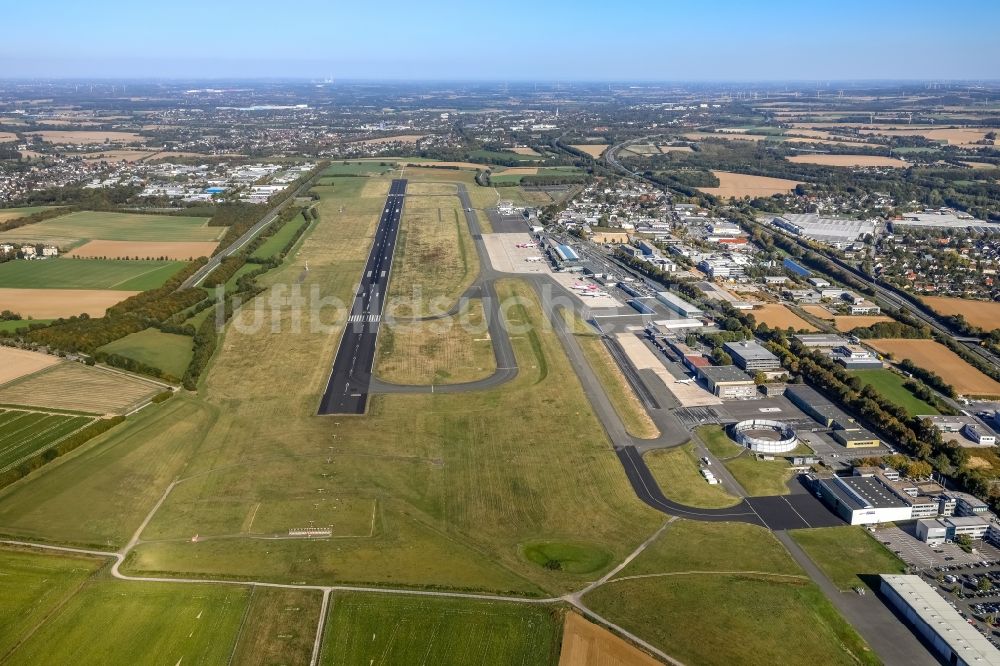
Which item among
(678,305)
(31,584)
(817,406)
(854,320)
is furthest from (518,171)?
(31,584)

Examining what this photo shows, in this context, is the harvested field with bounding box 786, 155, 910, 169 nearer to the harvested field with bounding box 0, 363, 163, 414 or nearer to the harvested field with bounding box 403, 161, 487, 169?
the harvested field with bounding box 403, 161, 487, 169

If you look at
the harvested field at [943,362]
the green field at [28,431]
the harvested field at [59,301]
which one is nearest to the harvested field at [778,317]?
the harvested field at [943,362]

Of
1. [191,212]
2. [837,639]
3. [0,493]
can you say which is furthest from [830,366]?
[191,212]

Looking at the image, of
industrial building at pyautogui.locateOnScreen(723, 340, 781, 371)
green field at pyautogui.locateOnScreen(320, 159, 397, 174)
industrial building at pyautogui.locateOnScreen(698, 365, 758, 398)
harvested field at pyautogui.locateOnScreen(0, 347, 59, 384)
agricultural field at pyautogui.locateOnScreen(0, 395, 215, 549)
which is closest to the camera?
agricultural field at pyautogui.locateOnScreen(0, 395, 215, 549)

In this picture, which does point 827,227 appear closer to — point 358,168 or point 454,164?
point 454,164

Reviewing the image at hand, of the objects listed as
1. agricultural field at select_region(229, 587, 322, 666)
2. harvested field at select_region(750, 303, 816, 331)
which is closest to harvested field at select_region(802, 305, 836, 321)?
harvested field at select_region(750, 303, 816, 331)

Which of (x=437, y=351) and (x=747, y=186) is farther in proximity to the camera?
(x=747, y=186)

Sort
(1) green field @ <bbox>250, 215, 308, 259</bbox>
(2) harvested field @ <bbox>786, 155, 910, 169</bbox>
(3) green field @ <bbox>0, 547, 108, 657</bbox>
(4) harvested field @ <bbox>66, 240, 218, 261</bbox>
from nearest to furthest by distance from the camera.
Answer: (3) green field @ <bbox>0, 547, 108, 657</bbox> < (4) harvested field @ <bbox>66, 240, 218, 261</bbox> < (1) green field @ <bbox>250, 215, 308, 259</bbox> < (2) harvested field @ <bbox>786, 155, 910, 169</bbox>
